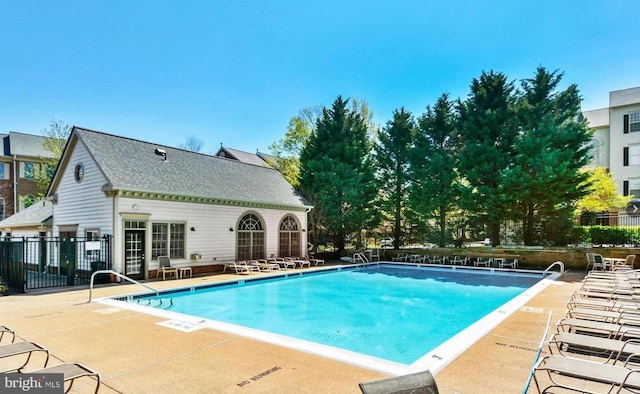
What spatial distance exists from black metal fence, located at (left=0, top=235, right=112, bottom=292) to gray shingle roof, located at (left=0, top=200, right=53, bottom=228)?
7.08 ft

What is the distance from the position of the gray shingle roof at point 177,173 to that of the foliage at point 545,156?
12.8 meters

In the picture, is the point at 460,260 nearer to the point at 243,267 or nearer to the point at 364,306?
the point at 364,306

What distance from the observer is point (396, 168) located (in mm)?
25625

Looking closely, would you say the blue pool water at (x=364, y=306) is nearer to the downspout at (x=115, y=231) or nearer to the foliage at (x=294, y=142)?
the downspout at (x=115, y=231)

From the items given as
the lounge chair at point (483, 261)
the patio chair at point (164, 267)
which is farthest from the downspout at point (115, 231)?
the lounge chair at point (483, 261)

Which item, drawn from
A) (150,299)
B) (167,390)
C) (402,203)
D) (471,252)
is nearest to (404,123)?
(402,203)

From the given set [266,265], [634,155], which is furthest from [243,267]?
[634,155]

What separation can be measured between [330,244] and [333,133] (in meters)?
8.25

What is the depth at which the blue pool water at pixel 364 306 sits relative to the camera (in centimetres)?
803

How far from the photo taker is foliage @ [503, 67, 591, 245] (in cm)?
1933

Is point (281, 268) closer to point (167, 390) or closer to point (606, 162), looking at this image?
point (167, 390)

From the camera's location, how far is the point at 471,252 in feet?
69.8

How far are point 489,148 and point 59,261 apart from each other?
22018 mm

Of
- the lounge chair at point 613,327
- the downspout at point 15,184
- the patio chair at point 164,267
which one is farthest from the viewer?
the downspout at point 15,184
